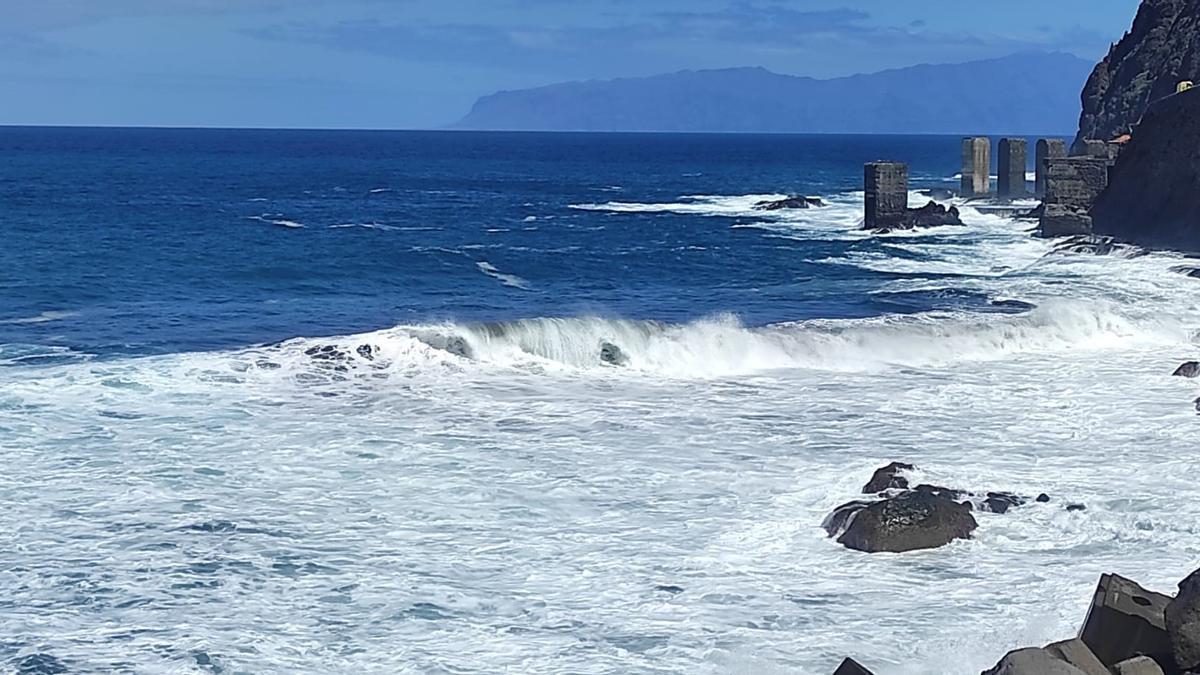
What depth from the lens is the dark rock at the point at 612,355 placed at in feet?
90.1

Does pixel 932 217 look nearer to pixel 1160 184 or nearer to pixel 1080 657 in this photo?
pixel 1160 184

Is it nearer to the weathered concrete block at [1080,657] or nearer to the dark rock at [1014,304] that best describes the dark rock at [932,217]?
the dark rock at [1014,304]

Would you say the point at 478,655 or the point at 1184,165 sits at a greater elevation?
the point at 1184,165

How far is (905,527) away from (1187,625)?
5493 mm

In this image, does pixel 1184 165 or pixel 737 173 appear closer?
pixel 1184 165

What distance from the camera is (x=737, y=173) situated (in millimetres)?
121250

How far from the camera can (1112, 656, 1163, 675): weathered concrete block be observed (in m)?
9.88

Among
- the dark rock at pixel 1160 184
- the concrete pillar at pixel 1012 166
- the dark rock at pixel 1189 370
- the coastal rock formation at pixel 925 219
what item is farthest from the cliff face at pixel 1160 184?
the dark rock at pixel 1189 370

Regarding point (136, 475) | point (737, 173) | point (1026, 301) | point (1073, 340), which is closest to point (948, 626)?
point (136, 475)

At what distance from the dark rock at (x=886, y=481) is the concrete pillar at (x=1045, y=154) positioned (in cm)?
3523

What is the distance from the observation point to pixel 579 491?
58.0ft

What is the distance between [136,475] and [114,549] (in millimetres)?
3020

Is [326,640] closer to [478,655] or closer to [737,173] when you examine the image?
[478,655]

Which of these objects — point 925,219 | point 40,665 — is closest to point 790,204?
point 925,219
